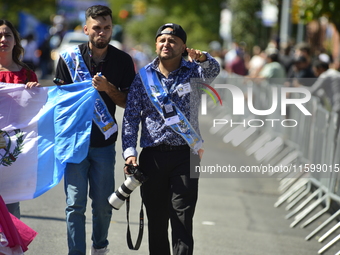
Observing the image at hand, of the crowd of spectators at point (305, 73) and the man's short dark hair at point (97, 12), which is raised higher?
the man's short dark hair at point (97, 12)

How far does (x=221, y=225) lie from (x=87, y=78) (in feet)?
11.0

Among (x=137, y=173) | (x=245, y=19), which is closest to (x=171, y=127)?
(x=137, y=173)

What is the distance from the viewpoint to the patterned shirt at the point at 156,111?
205 inches

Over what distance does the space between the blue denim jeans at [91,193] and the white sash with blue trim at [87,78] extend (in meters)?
0.18

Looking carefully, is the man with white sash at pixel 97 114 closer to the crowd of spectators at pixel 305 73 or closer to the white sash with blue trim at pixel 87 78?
the white sash with blue trim at pixel 87 78

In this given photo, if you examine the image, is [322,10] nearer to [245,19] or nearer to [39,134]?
[39,134]

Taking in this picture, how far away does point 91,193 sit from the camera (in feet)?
18.3

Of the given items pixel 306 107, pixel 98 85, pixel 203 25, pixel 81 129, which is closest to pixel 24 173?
pixel 81 129

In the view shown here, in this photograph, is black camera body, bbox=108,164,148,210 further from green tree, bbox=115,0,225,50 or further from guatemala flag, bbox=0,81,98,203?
green tree, bbox=115,0,225,50

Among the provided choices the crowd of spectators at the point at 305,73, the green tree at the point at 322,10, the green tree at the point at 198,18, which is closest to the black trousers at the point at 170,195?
the crowd of spectators at the point at 305,73

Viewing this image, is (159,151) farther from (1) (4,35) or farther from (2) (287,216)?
(2) (287,216)

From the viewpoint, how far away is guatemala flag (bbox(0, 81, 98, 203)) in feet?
18.0

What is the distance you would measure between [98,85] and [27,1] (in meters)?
49.2

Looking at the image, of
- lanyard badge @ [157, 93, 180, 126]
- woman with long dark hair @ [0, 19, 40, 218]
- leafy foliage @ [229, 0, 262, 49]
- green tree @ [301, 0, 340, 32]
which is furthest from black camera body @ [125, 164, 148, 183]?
leafy foliage @ [229, 0, 262, 49]
